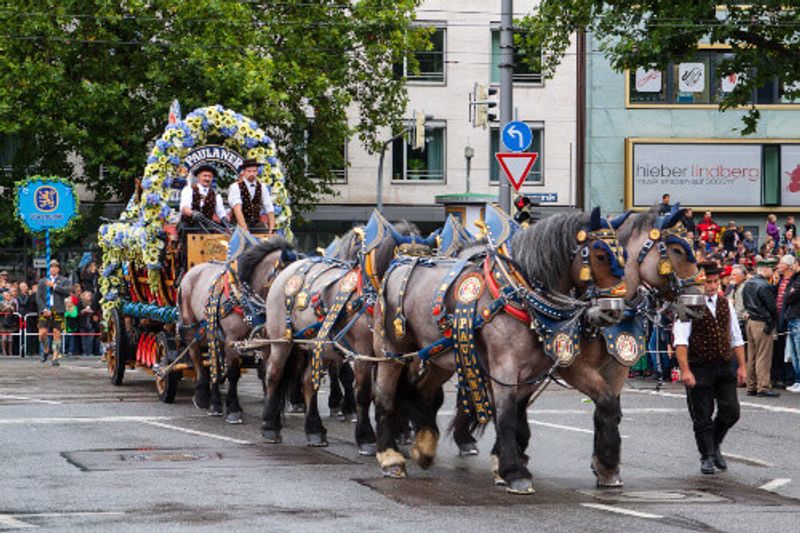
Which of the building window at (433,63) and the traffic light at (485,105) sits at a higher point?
the building window at (433,63)

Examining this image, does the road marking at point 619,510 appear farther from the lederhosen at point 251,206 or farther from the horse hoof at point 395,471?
the lederhosen at point 251,206

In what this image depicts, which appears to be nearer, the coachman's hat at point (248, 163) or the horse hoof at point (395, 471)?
the horse hoof at point (395, 471)

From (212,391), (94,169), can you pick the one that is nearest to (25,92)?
(94,169)

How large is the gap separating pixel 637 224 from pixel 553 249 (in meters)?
0.96

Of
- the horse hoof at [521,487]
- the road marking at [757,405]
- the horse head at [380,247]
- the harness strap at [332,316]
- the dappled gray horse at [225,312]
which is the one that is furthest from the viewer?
the road marking at [757,405]

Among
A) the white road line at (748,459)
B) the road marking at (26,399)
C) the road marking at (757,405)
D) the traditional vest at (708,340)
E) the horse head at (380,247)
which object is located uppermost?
the horse head at (380,247)

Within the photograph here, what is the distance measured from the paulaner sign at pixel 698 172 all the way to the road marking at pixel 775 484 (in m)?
31.8

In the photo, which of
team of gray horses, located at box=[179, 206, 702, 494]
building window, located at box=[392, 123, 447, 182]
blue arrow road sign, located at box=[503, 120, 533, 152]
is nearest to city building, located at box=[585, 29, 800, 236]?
building window, located at box=[392, 123, 447, 182]

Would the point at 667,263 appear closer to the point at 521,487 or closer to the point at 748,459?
the point at 521,487

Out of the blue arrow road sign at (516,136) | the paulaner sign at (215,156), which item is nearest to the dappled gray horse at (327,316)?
the paulaner sign at (215,156)

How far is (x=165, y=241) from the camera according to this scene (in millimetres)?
19719

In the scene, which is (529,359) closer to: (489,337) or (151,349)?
(489,337)

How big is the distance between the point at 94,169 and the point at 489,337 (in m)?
29.6

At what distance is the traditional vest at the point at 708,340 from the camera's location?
12758 mm
